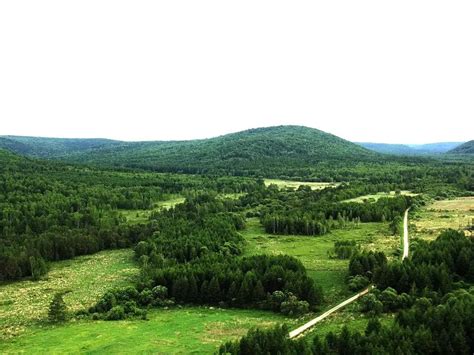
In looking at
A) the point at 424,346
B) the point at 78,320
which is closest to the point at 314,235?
the point at 78,320

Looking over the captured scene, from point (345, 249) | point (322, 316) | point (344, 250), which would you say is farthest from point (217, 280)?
point (345, 249)

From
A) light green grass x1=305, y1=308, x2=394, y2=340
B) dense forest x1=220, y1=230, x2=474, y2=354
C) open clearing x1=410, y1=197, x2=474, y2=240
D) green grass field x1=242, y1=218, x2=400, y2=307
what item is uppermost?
dense forest x1=220, y1=230, x2=474, y2=354

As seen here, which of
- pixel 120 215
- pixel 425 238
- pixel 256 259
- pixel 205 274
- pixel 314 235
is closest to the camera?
pixel 205 274

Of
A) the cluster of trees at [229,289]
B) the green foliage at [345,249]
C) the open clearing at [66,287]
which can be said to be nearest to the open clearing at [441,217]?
the green foliage at [345,249]

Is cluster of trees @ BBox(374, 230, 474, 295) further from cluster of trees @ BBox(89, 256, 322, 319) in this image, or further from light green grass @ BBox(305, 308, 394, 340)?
cluster of trees @ BBox(89, 256, 322, 319)

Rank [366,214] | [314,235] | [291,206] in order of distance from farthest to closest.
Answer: [291,206], [366,214], [314,235]

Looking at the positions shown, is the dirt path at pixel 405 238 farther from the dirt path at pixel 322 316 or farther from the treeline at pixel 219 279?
the treeline at pixel 219 279

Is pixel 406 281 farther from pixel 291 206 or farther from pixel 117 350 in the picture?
pixel 291 206

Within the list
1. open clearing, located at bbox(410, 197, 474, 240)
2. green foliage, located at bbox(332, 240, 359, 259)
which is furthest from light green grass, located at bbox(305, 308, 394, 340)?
open clearing, located at bbox(410, 197, 474, 240)
